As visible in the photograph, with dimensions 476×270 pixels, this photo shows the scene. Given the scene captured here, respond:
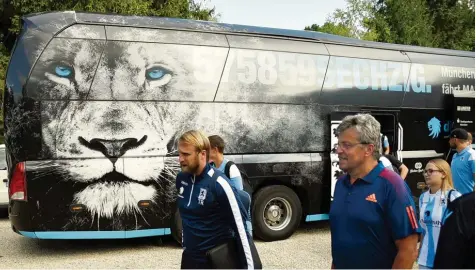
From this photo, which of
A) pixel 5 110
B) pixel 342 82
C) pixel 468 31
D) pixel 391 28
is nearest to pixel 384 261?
pixel 5 110

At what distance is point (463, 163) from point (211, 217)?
16.3 ft

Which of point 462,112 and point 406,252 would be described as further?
point 462,112

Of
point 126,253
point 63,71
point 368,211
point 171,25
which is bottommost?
point 126,253

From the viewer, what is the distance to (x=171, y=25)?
863 cm

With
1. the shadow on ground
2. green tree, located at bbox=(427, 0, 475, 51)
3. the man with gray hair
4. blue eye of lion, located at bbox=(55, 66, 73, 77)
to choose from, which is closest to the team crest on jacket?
the man with gray hair

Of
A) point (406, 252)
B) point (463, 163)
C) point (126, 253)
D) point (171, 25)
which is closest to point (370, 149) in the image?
point (406, 252)

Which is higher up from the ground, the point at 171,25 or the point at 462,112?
the point at 171,25

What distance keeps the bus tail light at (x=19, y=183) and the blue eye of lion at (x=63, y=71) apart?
4.49 feet

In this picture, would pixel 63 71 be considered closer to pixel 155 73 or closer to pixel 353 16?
pixel 155 73

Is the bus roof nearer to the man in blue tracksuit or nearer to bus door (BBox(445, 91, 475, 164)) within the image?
bus door (BBox(445, 91, 475, 164))

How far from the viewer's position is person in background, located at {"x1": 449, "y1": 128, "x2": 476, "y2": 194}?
739 cm

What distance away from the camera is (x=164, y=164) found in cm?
830

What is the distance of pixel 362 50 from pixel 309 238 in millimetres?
3593

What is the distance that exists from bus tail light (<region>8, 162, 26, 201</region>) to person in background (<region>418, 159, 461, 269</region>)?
5.33m
